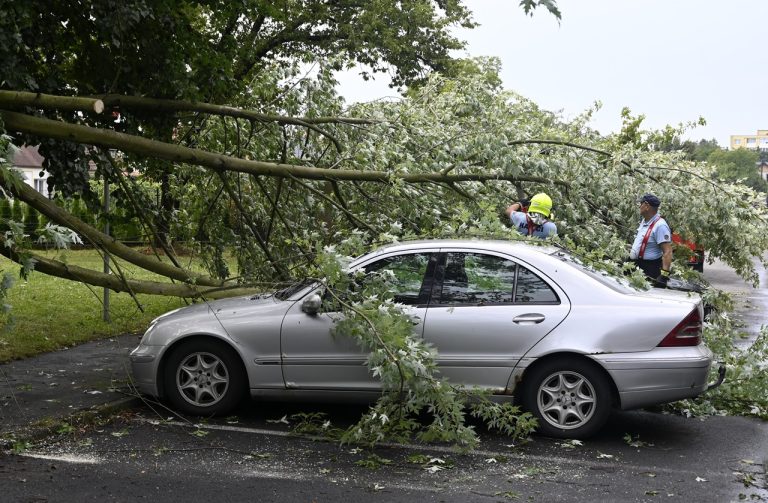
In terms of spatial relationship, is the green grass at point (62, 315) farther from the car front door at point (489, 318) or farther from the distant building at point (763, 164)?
the distant building at point (763, 164)

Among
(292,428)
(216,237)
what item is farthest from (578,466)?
(216,237)

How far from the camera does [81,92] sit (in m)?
11.3

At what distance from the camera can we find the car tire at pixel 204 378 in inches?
301

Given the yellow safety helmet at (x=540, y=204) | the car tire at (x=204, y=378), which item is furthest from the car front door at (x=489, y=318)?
the yellow safety helmet at (x=540, y=204)

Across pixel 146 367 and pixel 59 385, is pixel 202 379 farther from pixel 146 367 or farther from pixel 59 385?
pixel 59 385

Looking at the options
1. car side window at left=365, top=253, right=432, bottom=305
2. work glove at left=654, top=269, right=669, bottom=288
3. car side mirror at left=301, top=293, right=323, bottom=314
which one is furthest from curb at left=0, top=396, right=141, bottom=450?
work glove at left=654, top=269, right=669, bottom=288

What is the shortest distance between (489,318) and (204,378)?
7.61ft

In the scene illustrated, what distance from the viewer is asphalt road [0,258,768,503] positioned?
575 cm

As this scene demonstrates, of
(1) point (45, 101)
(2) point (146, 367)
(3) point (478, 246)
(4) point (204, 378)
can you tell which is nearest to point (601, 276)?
(3) point (478, 246)

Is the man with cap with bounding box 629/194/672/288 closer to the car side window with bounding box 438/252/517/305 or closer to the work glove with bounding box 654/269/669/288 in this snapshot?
the work glove with bounding box 654/269/669/288

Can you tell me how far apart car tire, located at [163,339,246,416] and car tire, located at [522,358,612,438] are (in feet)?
7.48

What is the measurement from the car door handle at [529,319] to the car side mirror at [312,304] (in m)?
1.46

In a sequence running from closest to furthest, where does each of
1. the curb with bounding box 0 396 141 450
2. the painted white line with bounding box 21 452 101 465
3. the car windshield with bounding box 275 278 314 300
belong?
the painted white line with bounding box 21 452 101 465
the curb with bounding box 0 396 141 450
the car windshield with bounding box 275 278 314 300

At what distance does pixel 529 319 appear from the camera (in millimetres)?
7160
